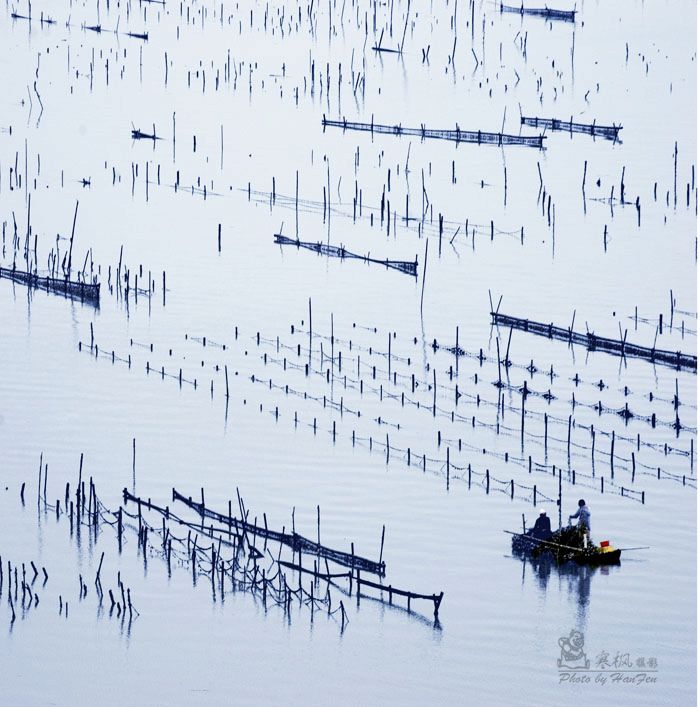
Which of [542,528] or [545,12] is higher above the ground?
[545,12]

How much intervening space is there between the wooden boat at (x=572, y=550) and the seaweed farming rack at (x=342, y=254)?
7265 mm

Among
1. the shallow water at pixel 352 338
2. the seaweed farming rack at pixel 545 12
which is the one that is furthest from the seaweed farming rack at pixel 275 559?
the seaweed farming rack at pixel 545 12

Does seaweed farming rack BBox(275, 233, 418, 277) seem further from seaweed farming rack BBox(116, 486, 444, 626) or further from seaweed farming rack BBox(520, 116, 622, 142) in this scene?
seaweed farming rack BBox(116, 486, 444, 626)

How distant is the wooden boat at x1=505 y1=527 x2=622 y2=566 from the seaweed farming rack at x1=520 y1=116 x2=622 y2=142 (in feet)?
43.4

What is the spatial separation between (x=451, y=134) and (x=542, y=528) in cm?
1329

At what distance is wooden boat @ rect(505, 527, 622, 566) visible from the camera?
14492mm

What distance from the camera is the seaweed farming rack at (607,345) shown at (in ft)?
62.0

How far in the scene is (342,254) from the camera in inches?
871

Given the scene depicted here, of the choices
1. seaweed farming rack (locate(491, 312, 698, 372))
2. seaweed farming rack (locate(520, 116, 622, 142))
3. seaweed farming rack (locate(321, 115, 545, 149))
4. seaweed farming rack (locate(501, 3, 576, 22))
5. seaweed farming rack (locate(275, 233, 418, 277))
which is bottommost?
seaweed farming rack (locate(491, 312, 698, 372))

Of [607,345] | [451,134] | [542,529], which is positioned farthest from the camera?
[451,134]

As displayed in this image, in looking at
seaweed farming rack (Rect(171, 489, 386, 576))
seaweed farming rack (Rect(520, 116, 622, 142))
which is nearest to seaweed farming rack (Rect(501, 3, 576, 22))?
seaweed farming rack (Rect(520, 116, 622, 142))

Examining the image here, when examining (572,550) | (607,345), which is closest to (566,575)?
(572,550)

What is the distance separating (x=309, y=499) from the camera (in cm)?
1559

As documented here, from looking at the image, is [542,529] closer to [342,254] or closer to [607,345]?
[607,345]
